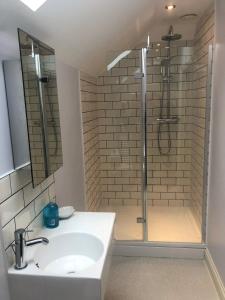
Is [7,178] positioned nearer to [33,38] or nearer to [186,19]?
[33,38]

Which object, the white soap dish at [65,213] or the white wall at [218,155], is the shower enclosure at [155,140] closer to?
the white wall at [218,155]

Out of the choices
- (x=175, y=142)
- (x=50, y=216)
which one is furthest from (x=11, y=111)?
(x=175, y=142)

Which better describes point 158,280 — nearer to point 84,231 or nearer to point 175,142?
point 84,231

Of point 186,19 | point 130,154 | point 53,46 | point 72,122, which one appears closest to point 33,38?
point 53,46

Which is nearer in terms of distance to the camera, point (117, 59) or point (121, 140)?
point (117, 59)

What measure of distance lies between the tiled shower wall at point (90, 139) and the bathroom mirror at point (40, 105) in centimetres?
93

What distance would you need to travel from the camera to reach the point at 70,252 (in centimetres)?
150

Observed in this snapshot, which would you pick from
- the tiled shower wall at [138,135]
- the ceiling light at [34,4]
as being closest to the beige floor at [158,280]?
the tiled shower wall at [138,135]

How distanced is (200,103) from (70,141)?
57.7 inches

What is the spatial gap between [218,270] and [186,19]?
246 cm

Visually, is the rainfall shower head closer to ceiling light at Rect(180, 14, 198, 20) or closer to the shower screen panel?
the shower screen panel

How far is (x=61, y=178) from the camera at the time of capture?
6.45 ft

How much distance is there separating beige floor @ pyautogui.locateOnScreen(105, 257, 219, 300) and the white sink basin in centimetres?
83

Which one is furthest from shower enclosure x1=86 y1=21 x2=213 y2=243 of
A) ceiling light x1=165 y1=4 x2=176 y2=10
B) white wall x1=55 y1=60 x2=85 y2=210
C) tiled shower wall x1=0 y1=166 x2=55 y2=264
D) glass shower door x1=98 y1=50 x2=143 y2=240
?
tiled shower wall x1=0 y1=166 x2=55 y2=264
